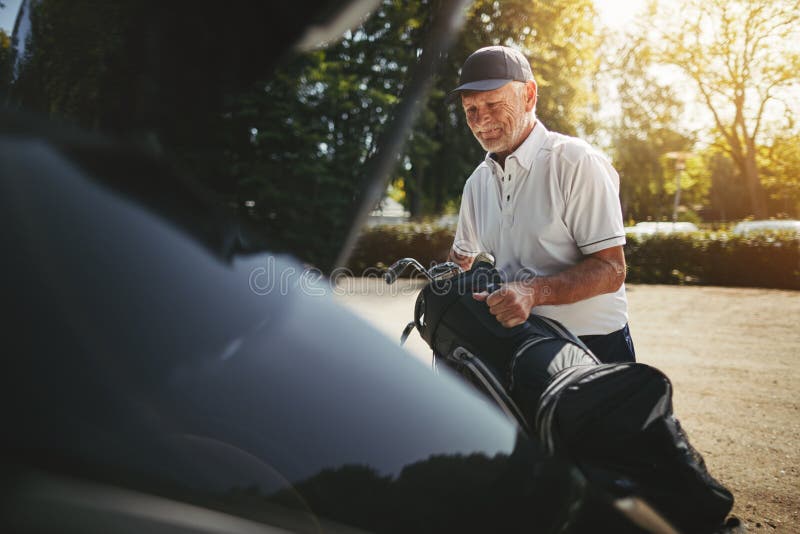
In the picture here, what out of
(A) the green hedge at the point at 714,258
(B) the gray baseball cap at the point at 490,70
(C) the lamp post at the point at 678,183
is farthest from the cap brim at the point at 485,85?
(A) the green hedge at the point at 714,258

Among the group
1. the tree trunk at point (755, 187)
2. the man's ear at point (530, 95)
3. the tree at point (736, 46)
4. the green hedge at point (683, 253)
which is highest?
the tree at point (736, 46)

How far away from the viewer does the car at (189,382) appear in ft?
1.53

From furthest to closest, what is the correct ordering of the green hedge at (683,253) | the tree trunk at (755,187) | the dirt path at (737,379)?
the tree trunk at (755,187) < the green hedge at (683,253) < the dirt path at (737,379)

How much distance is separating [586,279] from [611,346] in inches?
15.5

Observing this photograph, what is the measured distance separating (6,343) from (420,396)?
591mm

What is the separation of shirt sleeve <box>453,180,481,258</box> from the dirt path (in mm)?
345

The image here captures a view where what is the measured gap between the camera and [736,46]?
4.71m

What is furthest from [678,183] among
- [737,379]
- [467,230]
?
[467,230]

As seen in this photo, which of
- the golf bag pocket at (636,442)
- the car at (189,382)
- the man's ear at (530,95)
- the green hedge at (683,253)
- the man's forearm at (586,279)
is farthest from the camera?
the green hedge at (683,253)

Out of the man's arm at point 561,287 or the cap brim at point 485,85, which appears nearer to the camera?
the man's arm at point 561,287

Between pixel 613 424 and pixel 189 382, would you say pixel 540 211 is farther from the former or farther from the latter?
pixel 189 382

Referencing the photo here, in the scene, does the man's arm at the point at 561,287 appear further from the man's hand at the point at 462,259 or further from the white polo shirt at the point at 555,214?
the man's hand at the point at 462,259

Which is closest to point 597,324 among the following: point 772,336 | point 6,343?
point 6,343

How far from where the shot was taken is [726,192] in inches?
1350
